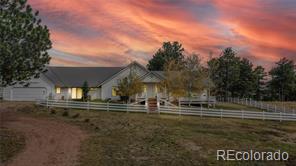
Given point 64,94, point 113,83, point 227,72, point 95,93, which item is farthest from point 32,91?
point 227,72

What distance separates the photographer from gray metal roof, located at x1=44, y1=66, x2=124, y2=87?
4812cm

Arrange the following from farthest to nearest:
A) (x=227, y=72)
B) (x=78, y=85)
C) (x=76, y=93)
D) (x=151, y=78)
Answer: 1. (x=227, y=72)
2. (x=76, y=93)
3. (x=78, y=85)
4. (x=151, y=78)

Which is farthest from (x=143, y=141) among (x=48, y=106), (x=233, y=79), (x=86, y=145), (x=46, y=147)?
(x=233, y=79)

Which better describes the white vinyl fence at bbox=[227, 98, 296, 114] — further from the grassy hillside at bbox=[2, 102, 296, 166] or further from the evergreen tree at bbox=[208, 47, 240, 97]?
the grassy hillside at bbox=[2, 102, 296, 166]

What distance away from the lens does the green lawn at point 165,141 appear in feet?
50.0

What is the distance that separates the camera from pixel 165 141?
62.6 feet

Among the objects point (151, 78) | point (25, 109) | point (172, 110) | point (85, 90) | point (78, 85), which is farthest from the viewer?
point (78, 85)

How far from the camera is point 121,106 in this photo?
33.8m

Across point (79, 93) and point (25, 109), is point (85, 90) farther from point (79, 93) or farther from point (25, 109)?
point (25, 109)

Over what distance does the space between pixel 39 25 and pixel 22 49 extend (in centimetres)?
184

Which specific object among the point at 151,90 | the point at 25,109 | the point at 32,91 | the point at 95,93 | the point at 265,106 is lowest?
the point at 265,106

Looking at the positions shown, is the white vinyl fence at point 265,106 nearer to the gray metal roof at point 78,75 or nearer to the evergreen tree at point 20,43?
the gray metal roof at point 78,75

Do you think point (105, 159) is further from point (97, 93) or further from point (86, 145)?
point (97, 93)

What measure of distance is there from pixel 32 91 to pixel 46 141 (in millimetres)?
29313
